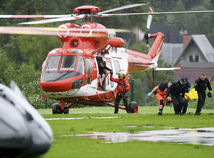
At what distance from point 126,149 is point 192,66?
76505 millimetres

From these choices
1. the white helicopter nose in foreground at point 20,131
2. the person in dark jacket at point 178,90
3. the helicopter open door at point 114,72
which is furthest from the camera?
the helicopter open door at point 114,72

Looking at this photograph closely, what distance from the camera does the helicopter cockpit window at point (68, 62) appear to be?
25.2 meters

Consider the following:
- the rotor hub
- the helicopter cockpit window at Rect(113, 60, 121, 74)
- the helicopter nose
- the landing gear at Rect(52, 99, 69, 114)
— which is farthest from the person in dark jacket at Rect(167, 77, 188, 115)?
the landing gear at Rect(52, 99, 69, 114)

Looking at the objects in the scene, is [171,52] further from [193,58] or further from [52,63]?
[52,63]

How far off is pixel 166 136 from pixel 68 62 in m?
10.8

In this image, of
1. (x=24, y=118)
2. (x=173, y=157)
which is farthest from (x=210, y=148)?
(x=24, y=118)

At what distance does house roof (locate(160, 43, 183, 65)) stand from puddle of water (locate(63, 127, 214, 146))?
89.4 meters

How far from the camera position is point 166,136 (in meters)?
15.0

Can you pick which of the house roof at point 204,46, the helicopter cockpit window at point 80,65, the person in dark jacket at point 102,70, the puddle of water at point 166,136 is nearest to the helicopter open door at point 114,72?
the person in dark jacket at point 102,70

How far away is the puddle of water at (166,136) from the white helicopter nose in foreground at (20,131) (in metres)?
5.19

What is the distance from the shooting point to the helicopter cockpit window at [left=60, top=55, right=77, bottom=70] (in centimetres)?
2517

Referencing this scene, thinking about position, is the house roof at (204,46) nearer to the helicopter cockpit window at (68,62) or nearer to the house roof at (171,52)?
the house roof at (171,52)

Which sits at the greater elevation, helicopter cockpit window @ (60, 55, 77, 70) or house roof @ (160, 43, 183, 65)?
helicopter cockpit window @ (60, 55, 77, 70)

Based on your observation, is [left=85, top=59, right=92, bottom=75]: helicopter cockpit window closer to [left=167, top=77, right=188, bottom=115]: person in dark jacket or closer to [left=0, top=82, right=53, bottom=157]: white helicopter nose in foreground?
[left=167, top=77, right=188, bottom=115]: person in dark jacket
